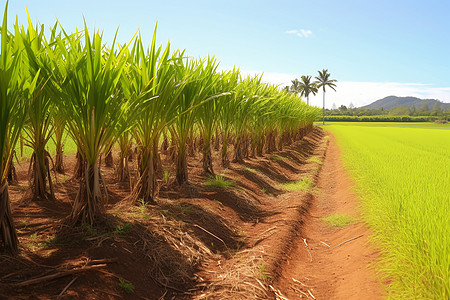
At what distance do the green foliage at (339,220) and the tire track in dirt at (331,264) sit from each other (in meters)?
0.09

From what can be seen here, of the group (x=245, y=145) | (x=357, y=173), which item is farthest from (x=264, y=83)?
(x=357, y=173)

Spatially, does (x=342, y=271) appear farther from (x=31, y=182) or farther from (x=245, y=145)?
(x=245, y=145)

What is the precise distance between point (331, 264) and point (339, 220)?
5.10 ft

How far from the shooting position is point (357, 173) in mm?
8055

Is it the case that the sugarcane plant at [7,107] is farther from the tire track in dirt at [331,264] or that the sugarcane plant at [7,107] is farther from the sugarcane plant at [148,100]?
the tire track in dirt at [331,264]

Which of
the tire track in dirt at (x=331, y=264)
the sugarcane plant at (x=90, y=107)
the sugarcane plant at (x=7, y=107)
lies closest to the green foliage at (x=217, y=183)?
the tire track in dirt at (x=331, y=264)

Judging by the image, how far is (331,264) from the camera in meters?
4.07

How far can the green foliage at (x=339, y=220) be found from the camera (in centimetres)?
536

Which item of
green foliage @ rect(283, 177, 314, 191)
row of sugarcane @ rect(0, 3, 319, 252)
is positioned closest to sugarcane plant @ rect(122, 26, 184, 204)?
row of sugarcane @ rect(0, 3, 319, 252)

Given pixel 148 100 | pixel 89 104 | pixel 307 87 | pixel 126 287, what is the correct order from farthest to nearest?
pixel 307 87, pixel 148 100, pixel 89 104, pixel 126 287

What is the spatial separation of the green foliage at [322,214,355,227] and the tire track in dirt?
0.09 metres

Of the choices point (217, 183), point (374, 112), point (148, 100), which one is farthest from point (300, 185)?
point (374, 112)

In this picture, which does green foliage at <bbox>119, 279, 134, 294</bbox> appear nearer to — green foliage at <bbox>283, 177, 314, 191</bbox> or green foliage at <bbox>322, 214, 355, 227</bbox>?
green foliage at <bbox>322, 214, 355, 227</bbox>

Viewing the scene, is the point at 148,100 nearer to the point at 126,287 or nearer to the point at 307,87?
the point at 126,287
